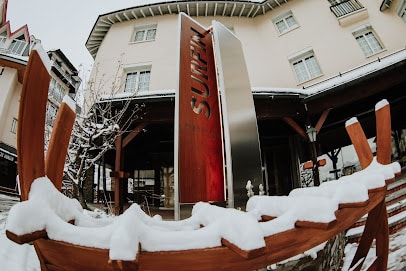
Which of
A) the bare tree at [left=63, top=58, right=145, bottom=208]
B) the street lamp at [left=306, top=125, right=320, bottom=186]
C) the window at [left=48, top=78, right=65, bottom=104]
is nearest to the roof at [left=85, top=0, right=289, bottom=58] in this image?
the bare tree at [left=63, top=58, right=145, bottom=208]

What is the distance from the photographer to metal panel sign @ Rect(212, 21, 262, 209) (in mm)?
3034

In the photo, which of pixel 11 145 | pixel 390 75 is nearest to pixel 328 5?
pixel 390 75

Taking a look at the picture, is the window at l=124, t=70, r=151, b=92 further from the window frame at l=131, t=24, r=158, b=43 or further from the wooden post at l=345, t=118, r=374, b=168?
the wooden post at l=345, t=118, r=374, b=168

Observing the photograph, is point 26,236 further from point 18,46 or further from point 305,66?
point 18,46

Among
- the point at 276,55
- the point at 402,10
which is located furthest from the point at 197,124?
the point at 402,10

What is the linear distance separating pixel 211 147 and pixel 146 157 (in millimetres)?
8335

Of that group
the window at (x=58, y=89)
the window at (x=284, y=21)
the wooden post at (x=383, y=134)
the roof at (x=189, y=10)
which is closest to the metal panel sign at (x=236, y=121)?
the wooden post at (x=383, y=134)

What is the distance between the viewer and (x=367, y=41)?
1063cm

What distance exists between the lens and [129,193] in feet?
37.3

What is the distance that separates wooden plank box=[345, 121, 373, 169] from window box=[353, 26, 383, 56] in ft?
35.3

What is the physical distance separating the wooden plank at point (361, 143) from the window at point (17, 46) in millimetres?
27881

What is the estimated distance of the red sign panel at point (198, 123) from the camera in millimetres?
2865

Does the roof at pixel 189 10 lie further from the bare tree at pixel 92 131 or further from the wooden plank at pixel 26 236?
the wooden plank at pixel 26 236

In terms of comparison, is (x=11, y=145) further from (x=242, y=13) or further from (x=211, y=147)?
(x=211, y=147)
